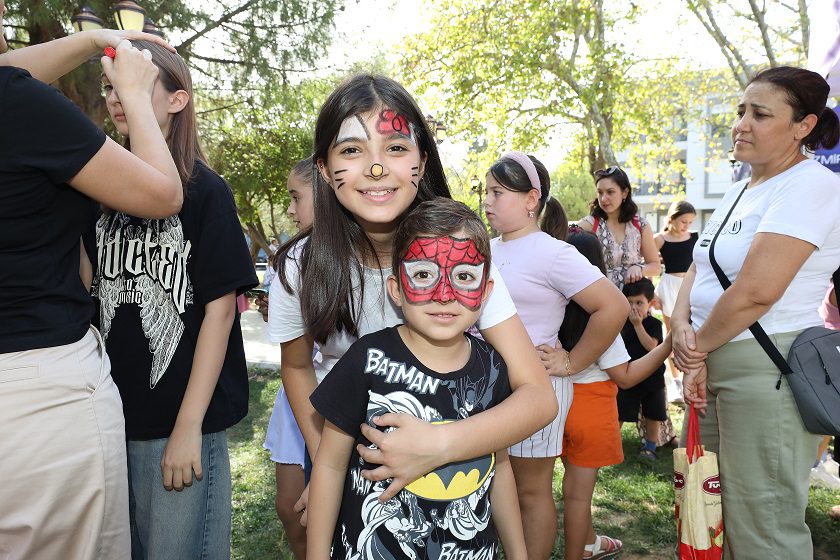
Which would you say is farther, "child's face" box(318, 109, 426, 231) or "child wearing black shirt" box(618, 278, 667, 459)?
"child wearing black shirt" box(618, 278, 667, 459)

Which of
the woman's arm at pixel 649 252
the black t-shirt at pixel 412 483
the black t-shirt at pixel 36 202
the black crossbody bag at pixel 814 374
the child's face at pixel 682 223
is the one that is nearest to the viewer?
the black t-shirt at pixel 36 202

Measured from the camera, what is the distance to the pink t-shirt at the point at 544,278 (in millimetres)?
2615

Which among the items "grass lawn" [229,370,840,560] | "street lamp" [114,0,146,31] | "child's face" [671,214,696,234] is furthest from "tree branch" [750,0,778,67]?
"street lamp" [114,0,146,31]

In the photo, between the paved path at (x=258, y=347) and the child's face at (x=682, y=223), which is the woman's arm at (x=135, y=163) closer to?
the child's face at (x=682, y=223)

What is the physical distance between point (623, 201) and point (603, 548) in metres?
2.93

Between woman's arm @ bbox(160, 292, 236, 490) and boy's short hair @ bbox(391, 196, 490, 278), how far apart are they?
1.93 ft

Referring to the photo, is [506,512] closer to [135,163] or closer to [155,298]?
[155,298]

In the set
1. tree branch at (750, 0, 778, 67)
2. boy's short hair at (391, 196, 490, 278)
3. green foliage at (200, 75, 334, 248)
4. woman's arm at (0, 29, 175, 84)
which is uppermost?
tree branch at (750, 0, 778, 67)

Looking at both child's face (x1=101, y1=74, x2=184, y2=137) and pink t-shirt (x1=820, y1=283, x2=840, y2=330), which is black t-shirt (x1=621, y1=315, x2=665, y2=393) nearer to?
pink t-shirt (x1=820, y1=283, x2=840, y2=330)

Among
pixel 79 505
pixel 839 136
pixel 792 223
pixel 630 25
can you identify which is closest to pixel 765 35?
pixel 630 25

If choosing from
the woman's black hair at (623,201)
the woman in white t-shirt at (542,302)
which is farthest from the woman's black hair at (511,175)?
the woman's black hair at (623,201)

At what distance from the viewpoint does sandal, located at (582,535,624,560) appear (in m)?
3.20

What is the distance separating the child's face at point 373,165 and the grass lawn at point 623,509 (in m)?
2.57

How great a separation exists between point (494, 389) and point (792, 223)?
1.32 m
